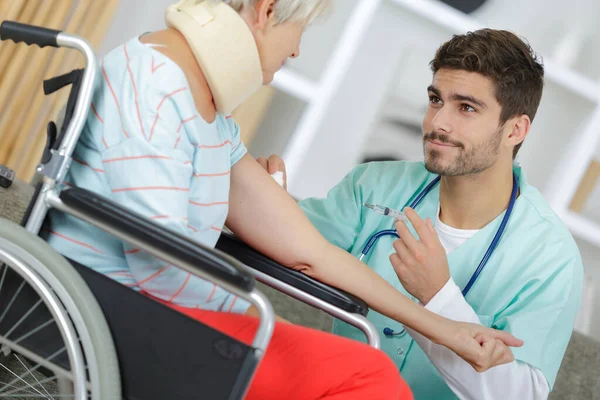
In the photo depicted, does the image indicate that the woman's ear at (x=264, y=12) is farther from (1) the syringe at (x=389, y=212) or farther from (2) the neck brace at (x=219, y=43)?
(1) the syringe at (x=389, y=212)

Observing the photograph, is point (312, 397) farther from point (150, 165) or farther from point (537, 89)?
point (537, 89)

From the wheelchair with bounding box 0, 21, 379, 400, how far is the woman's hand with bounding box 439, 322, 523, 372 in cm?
49

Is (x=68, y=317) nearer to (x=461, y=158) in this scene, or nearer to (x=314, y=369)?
(x=314, y=369)

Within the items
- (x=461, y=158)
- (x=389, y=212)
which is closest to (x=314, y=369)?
(x=389, y=212)

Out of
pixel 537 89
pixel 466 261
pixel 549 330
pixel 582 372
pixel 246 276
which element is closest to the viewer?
pixel 246 276

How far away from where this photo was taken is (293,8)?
1140 millimetres

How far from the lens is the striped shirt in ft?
3.29

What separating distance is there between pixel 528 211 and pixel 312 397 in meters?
0.86

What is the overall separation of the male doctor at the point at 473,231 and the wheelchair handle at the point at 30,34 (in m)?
0.62

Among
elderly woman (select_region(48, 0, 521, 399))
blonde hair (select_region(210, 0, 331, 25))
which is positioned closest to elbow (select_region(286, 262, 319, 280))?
elderly woman (select_region(48, 0, 521, 399))

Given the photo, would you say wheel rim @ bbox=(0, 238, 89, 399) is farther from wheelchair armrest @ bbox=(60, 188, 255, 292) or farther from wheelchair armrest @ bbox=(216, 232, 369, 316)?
wheelchair armrest @ bbox=(216, 232, 369, 316)

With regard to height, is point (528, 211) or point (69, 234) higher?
point (528, 211)

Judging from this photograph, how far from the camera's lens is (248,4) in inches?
44.9

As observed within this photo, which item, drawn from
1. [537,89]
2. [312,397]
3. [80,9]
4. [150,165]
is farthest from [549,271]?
[80,9]
